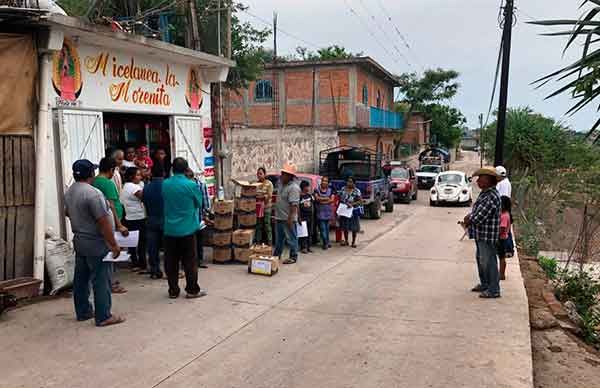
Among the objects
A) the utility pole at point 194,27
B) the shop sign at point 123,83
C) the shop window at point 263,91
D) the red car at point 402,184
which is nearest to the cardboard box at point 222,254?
the shop sign at point 123,83

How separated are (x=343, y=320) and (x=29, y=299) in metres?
4.11

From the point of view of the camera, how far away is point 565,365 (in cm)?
550

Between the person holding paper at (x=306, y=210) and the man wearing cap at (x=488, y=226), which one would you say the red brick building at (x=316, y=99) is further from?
the man wearing cap at (x=488, y=226)

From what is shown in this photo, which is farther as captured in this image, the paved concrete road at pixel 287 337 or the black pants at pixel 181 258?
the black pants at pixel 181 258

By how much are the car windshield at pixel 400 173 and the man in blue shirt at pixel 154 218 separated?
1740 cm

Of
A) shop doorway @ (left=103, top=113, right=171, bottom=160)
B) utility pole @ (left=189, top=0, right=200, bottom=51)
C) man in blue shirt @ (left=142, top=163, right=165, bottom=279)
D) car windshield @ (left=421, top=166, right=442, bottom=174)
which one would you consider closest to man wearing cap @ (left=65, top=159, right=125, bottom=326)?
man in blue shirt @ (left=142, top=163, right=165, bottom=279)

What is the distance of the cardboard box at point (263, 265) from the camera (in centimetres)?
858

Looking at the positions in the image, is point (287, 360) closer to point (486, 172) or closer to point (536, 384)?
point (536, 384)

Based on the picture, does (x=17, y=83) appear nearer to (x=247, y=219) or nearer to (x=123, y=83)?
(x=123, y=83)

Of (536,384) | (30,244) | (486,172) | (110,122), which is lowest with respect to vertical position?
(536,384)

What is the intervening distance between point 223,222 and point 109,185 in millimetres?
2916

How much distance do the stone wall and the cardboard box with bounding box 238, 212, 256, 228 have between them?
353 cm

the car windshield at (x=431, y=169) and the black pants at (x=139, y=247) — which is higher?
the car windshield at (x=431, y=169)

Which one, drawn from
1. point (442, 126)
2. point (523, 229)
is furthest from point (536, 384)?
point (442, 126)
